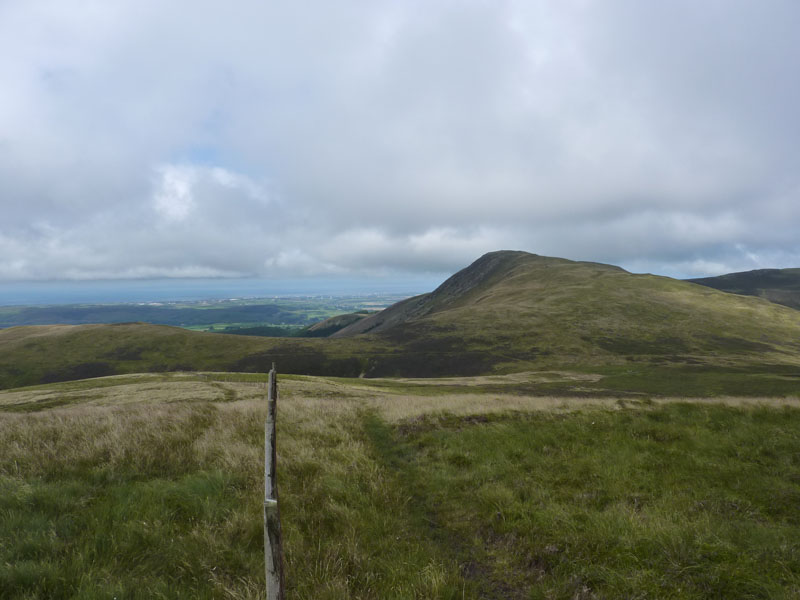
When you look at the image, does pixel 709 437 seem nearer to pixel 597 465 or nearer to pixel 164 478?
pixel 597 465

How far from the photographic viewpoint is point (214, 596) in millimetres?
4594

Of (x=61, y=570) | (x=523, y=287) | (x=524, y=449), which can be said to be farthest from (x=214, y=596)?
(x=523, y=287)

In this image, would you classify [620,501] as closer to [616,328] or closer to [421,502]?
[421,502]

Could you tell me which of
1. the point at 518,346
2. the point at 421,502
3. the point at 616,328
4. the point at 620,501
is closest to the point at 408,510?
the point at 421,502

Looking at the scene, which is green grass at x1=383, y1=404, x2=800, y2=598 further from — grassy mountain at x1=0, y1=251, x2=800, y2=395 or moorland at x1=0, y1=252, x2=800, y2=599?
grassy mountain at x1=0, y1=251, x2=800, y2=395

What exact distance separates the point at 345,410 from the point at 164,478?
10.8m

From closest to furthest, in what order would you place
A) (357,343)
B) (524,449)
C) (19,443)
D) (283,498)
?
(283,498) → (19,443) → (524,449) → (357,343)

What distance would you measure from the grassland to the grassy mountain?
199ft

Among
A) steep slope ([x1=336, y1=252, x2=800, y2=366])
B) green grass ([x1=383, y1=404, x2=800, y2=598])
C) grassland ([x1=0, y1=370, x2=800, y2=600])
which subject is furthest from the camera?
steep slope ([x1=336, y1=252, x2=800, y2=366])

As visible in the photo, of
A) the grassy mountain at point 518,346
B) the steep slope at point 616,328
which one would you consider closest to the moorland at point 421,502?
the grassy mountain at point 518,346

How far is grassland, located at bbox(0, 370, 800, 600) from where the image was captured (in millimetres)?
5113

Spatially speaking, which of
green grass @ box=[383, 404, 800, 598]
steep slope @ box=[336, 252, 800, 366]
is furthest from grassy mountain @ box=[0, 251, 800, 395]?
green grass @ box=[383, 404, 800, 598]

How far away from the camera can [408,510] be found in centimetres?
792

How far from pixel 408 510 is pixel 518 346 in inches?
4442
